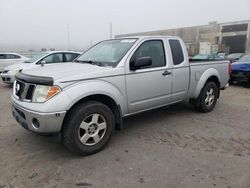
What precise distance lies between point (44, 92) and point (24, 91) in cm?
43

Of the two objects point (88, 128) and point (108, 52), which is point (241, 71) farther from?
point (88, 128)

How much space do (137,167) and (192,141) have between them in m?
1.34

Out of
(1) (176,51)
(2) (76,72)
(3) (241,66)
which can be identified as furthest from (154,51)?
(3) (241,66)

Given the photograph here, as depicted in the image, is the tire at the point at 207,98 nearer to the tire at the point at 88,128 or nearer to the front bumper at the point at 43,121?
the tire at the point at 88,128

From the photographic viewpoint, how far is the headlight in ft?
11.1

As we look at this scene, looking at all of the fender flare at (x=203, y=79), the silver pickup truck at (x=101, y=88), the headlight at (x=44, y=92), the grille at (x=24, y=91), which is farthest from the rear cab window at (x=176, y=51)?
the grille at (x=24, y=91)

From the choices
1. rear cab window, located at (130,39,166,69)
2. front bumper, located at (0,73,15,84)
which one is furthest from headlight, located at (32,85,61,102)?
front bumper, located at (0,73,15,84)

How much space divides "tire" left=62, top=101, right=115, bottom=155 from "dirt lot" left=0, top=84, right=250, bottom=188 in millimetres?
175

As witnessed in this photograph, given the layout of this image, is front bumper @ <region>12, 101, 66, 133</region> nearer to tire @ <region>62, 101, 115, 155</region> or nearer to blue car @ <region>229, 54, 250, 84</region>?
tire @ <region>62, 101, 115, 155</region>

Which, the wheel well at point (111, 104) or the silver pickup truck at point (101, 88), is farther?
the wheel well at point (111, 104)

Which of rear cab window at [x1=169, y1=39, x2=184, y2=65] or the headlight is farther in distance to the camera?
rear cab window at [x1=169, y1=39, x2=184, y2=65]

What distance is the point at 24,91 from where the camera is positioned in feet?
12.0

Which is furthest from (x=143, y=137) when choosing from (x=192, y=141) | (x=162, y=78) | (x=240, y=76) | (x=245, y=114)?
(x=240, y=76)

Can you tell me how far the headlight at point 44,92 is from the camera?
3.37 meters
